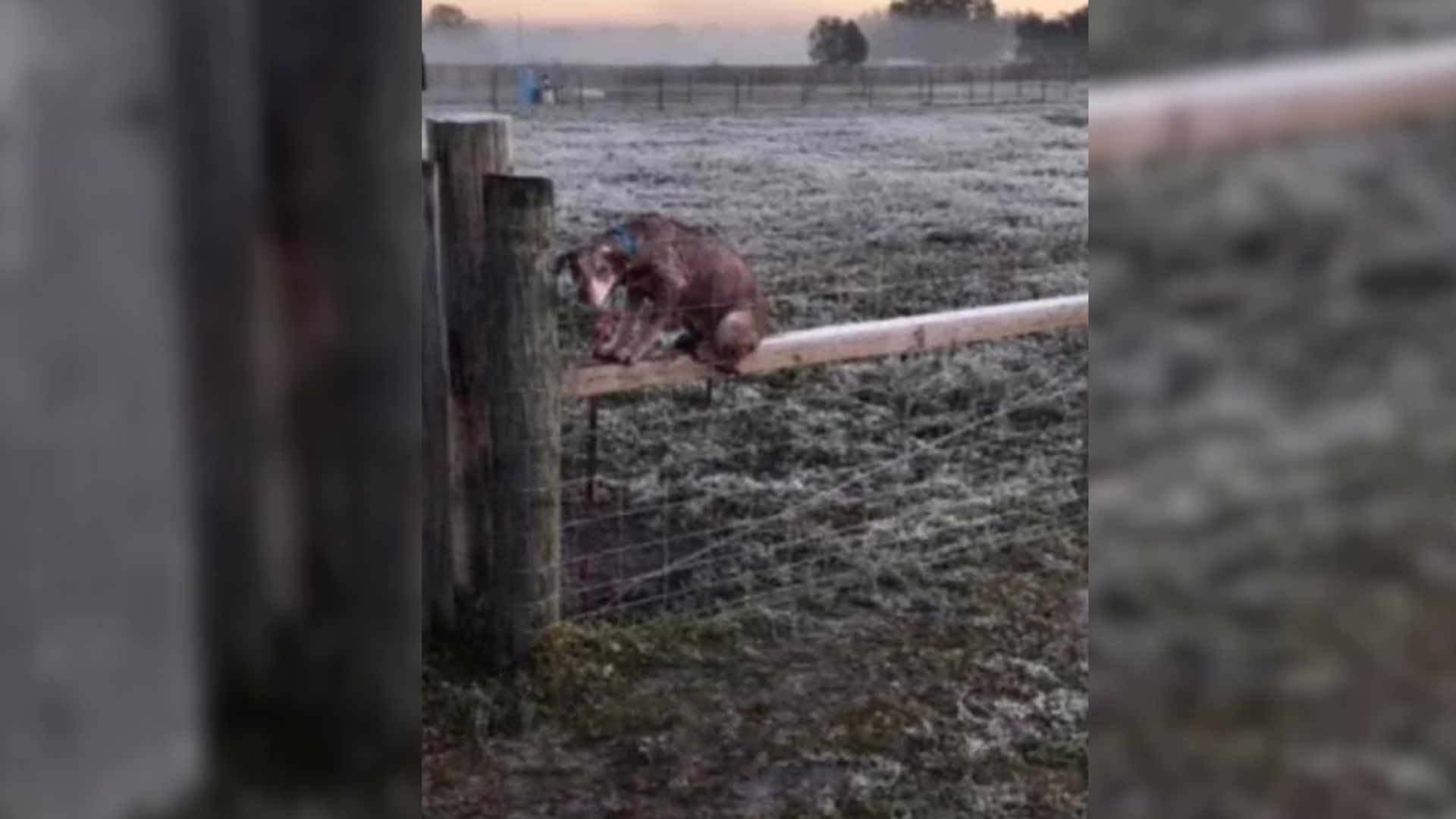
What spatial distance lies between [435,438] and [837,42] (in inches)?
99.2

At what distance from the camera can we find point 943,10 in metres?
4.88

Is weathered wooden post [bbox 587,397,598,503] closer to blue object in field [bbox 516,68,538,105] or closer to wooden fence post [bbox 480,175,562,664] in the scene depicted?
wooden fence post [bbox 480,175,562,664]

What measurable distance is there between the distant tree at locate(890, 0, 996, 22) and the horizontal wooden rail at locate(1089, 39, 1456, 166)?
4422mm

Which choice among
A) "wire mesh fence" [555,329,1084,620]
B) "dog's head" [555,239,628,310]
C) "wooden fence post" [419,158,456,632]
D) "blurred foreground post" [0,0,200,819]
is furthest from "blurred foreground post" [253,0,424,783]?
"dog's head" [555,239,628,310]

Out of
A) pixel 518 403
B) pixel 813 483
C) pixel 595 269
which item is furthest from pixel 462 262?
pixel 813 483

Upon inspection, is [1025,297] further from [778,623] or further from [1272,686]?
[1272,686]

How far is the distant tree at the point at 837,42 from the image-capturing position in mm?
4625

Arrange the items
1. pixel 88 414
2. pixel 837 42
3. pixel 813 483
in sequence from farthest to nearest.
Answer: pixel 837 42 → pixel 813 483 → pixel 88 414

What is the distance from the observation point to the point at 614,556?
3.16 metres

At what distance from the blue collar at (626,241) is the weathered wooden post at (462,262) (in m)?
0.55

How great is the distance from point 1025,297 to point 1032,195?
138 centimetres

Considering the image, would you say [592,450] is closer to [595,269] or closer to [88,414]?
[595,269]

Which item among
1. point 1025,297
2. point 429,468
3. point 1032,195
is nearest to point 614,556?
point 429,468

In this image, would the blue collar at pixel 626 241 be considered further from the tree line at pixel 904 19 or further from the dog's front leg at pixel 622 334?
the tree line at pixel 904 19
